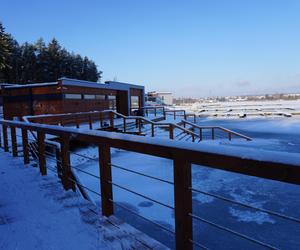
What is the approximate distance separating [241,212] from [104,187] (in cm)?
395

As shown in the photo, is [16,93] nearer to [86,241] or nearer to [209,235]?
[209,235]

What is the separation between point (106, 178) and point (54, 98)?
13.4 m

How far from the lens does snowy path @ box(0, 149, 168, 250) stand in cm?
226

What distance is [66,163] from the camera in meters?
3.47

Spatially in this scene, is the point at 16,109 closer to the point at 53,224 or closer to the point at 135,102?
the point at 135,102

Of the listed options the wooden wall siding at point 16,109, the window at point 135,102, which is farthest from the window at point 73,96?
the window at point 135,102

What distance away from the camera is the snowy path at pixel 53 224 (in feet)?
7.41

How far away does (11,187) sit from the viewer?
12.6 ft

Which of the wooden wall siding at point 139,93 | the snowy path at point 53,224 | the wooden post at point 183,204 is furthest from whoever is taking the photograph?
the wooden wall siding at point 139,93

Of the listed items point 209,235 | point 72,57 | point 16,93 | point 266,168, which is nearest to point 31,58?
point 72,57

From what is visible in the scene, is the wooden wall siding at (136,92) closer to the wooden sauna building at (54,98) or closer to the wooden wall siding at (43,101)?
the wooden sauna building at (54,98)

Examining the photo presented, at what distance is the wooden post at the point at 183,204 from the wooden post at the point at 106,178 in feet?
3.09

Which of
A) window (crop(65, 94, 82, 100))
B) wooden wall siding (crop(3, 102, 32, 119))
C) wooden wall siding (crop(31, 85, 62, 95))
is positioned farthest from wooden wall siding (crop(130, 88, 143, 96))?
wooden wall siding (crop(3, 102, 32, 119))

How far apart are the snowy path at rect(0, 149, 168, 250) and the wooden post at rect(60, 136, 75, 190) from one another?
0.40ft
